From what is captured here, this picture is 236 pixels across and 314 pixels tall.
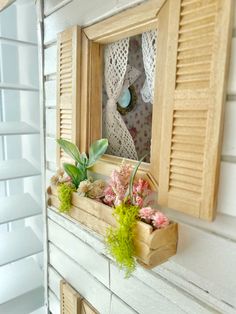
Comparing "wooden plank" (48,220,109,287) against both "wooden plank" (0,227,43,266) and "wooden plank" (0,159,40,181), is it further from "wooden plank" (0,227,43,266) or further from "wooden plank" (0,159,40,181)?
"wooden plank" (0,159,40,181)

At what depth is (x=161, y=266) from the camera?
2.83 feet

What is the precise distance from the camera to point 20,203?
1.51 metres

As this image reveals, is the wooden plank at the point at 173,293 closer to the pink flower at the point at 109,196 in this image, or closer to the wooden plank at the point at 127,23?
the pink flower at the point at 109,196

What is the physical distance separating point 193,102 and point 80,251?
0.90m

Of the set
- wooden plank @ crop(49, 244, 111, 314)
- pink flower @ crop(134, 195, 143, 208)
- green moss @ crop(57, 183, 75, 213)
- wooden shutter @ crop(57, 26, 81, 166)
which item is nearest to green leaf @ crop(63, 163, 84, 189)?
green moss @ crop(57, 183, 75, 213)

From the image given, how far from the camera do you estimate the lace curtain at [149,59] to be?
884mm

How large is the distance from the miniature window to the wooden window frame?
0.03 meters

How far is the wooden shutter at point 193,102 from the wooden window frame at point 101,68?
54 millimetres

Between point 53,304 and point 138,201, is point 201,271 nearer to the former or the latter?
point 138,201

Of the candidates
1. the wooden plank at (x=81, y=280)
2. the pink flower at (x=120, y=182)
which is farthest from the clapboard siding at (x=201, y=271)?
the wooden plank at (x=81, y=280)

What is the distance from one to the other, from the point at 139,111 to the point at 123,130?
0.10 meters

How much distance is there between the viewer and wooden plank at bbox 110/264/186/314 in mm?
854

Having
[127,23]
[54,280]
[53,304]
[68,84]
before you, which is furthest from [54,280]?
[127,23]

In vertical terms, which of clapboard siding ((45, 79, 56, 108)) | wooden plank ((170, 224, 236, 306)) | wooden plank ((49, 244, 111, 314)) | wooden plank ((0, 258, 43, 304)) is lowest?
wooden plank ((0, 258, 43, 304))
